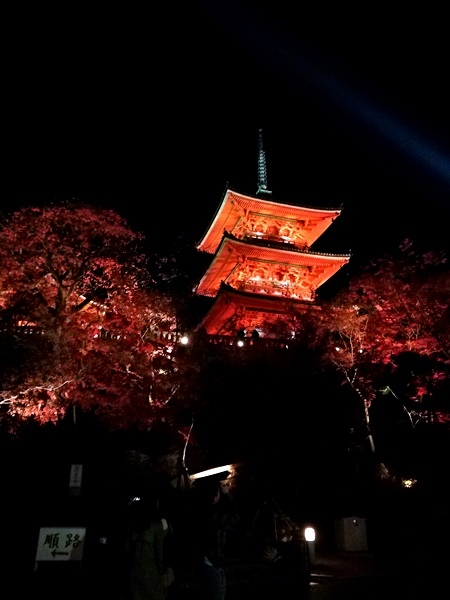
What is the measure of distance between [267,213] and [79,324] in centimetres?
1423

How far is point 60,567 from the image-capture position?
563 centimetres

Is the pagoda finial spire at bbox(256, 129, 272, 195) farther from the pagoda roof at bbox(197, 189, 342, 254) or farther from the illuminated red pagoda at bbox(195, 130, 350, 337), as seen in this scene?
the illuminated red pagoda at bbox(195, 130, 350, 337)

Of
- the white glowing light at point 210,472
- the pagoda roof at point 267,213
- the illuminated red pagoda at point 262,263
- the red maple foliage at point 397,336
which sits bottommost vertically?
Result: the white glowing light at point 210,472

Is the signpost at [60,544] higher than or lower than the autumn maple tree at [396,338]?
lower

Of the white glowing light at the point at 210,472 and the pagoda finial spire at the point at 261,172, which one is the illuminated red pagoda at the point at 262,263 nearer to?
the pagoda finial spire at the point at 261,172

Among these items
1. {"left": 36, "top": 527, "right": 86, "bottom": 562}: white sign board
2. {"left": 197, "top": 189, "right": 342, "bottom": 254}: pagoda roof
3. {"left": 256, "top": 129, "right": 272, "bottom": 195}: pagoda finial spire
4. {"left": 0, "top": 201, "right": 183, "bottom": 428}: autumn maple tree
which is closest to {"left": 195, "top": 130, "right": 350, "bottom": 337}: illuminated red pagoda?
{"left": 197, "top": 189, "right": 342, "bottom": 254}: pagoda roof

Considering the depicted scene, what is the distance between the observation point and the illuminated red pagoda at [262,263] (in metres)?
23.9

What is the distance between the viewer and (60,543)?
5699 millimetres

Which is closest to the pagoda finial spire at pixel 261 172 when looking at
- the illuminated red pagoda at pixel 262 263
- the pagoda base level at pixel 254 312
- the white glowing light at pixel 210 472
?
the illuminated red pagoda at pixel 262 263

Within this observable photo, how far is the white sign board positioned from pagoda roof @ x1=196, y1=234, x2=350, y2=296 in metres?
18.7

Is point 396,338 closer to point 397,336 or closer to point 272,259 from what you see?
point 397,336

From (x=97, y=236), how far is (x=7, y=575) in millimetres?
15382

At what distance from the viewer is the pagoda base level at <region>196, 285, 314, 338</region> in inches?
903

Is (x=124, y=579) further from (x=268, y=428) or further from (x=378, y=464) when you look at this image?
(x=378, y=464)
